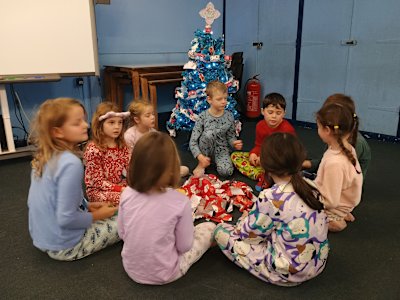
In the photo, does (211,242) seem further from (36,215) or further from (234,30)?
(234,30)

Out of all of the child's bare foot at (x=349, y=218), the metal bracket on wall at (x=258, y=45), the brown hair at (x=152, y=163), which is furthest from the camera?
the metal bracket on wall at (x=258, y=45)

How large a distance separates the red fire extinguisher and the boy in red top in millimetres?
2033

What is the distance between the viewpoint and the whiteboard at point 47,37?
2.93m

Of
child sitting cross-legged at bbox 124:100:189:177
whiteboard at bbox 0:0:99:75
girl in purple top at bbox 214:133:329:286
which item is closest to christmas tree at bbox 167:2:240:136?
whiteboard at bbox 0:0:99:75

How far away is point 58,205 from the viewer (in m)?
1.38

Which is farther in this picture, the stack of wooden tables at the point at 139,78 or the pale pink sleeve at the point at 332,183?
the stack of wooden tables at the point at 139,78

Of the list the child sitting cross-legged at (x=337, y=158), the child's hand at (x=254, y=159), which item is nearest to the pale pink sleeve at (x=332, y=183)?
the child sitting cross-legged at (x=337, y=158)

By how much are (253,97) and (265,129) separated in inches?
89.6

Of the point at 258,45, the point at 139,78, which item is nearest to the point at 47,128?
the point at 139,78

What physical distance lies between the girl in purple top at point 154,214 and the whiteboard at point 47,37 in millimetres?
2359

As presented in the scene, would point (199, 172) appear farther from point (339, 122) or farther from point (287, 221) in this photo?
point (287, 221)

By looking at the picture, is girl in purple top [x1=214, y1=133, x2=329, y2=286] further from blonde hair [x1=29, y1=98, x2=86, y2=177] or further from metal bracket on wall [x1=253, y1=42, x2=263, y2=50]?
metal bracket on wall [x1=253, y1=42, x2=263, y2=50]

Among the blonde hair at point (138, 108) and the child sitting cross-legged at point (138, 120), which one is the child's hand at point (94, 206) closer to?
the child sitting cross-legged at point (138, 120)

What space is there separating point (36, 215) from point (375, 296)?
1424 mm
